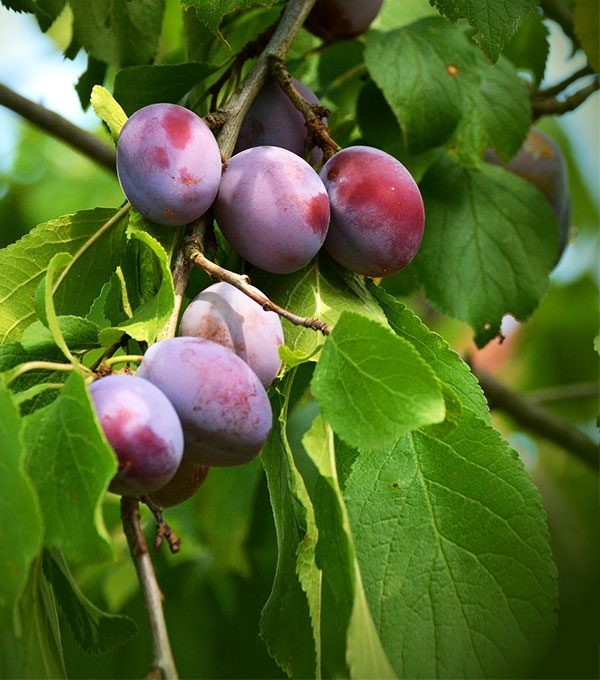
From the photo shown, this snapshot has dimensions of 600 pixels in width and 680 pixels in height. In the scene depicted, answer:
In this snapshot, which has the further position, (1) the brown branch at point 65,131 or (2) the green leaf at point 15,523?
(1) the brown branch at point 65,131

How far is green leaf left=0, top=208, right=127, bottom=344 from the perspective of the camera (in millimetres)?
799

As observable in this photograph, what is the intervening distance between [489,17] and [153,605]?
23.0 inches

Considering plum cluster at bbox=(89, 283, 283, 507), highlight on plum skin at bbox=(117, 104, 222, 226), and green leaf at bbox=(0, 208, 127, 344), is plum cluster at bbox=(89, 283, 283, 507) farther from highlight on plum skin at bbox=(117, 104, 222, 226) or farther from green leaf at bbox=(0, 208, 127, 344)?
green leaf at bbox=(0, 208, 127, 344)

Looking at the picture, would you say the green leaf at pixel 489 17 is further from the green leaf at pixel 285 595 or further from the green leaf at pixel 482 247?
the green leaf at pixel 285 595

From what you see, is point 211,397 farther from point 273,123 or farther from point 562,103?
point 562,103

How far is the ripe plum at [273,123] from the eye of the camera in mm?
831

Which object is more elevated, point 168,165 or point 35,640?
point 168,165

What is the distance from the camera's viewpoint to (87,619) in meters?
0.71

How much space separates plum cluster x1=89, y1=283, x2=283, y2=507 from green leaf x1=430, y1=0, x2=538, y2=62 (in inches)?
13.6

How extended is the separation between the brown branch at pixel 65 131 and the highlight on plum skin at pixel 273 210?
2.22 ft

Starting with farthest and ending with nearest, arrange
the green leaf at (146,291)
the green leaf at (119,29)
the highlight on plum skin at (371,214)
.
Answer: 1. the green leaf at (119,29)
2. the highlight on plum skin at (371,214)
3. the green leaf at (146,291)

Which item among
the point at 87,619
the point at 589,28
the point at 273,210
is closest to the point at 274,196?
the point at 273,210

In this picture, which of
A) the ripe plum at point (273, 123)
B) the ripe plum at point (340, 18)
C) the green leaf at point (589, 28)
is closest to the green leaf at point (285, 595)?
the ripe plum at point (273, 123)

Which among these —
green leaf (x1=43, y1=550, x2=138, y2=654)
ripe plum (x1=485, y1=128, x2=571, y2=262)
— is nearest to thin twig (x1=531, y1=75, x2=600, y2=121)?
ripe plum (x1=485, y1=128, x2=571, y2=262)
